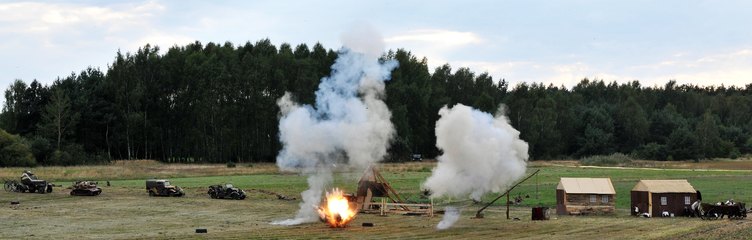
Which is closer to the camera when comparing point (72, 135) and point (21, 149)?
point (21, 149)

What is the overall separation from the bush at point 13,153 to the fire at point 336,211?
7318cm

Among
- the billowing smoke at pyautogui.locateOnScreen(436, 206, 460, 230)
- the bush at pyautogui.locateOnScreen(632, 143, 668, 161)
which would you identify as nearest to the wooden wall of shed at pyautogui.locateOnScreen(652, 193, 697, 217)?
the billowing smoke at pyautogui.locateOnScreen(436, 206, 460, 230)

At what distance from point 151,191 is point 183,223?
78.1ft

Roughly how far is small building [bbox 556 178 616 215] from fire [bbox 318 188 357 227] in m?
16.6

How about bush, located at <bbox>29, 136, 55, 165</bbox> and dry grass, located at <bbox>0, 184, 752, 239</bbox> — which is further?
bush, located at <bbox>29, 136, 55, 165</bbox>

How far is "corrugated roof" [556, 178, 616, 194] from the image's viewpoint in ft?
196

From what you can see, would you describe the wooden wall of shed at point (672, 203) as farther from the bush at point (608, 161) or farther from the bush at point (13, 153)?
the bush at point (608, 161)

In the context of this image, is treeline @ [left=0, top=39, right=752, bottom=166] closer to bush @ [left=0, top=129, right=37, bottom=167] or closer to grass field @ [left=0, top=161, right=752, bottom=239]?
bush @ [left=0, top=129, right=37, bottom=167]

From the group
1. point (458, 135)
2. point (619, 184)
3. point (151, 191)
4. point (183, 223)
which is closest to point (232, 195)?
point (151, 191)

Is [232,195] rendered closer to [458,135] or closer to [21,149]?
[458,135]

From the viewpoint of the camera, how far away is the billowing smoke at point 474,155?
164 feet

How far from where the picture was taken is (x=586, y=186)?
6050cm

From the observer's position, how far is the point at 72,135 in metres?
130

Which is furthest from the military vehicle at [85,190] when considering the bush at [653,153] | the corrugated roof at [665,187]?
the bush at [653,153]
